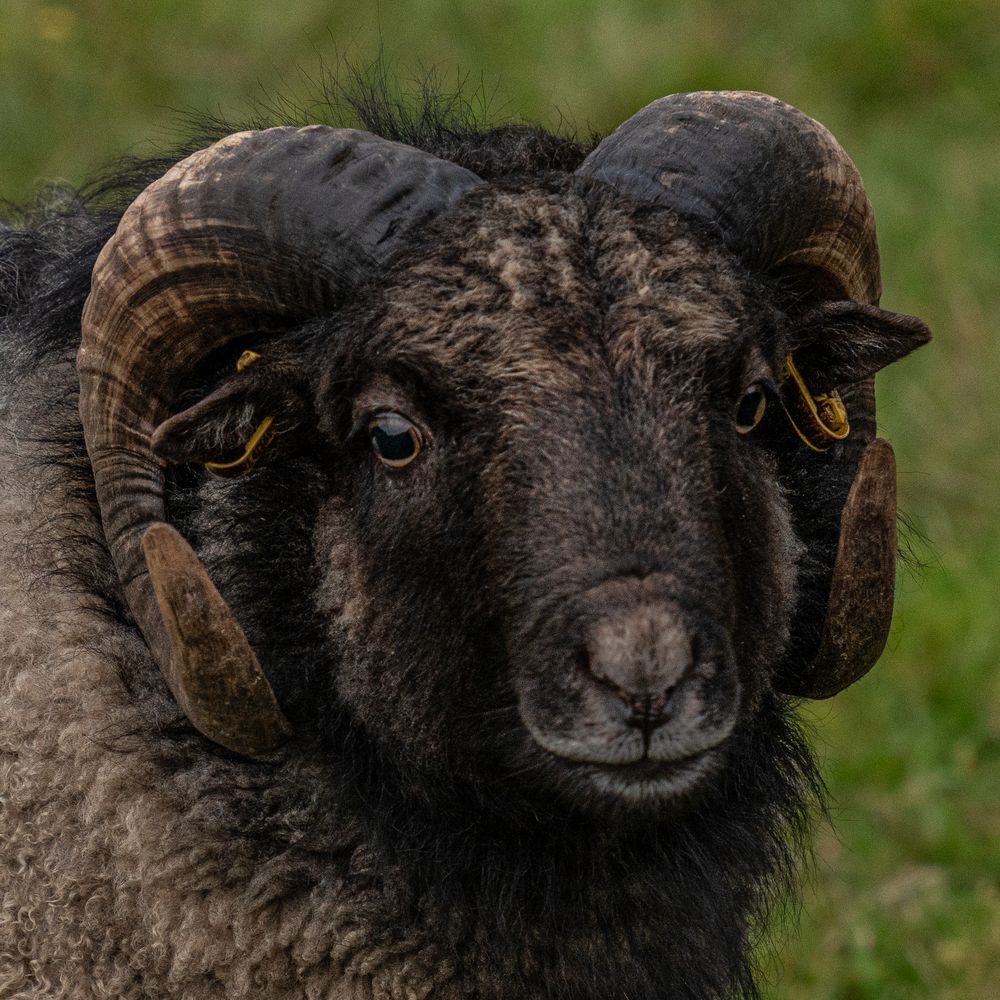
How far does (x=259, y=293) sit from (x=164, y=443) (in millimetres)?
492

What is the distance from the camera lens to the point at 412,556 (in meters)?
4.47

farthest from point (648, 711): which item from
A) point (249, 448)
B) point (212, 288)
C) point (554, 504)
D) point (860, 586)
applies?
point (212, 288)

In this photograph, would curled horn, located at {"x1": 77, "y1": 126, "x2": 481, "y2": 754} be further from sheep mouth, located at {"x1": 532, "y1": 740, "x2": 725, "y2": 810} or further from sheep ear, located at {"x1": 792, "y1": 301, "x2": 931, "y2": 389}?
sheep ear, located at {"x1": 792, "y1": 301, "x2": 931, "y2": 389}

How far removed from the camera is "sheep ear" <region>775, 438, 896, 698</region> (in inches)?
190

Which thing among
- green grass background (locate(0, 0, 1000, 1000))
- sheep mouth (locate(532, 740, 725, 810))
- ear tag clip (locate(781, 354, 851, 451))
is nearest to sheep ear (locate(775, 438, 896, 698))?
ear tag clip (locate(781, 354, 851, 451))

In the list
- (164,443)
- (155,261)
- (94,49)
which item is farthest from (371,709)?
(94,49)

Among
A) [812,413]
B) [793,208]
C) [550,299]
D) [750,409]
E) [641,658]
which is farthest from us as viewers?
[812,413]

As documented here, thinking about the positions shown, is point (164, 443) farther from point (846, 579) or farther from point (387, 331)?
point (846, 579)

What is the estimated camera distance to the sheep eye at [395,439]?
14.5 feet

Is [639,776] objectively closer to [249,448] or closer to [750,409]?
[750,409]

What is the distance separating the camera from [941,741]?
27.5 ft

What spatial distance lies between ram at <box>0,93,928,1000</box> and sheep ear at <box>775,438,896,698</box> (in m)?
0.01

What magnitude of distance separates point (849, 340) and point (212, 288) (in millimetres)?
1975

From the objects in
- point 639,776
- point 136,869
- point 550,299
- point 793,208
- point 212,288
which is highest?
point 793,208
